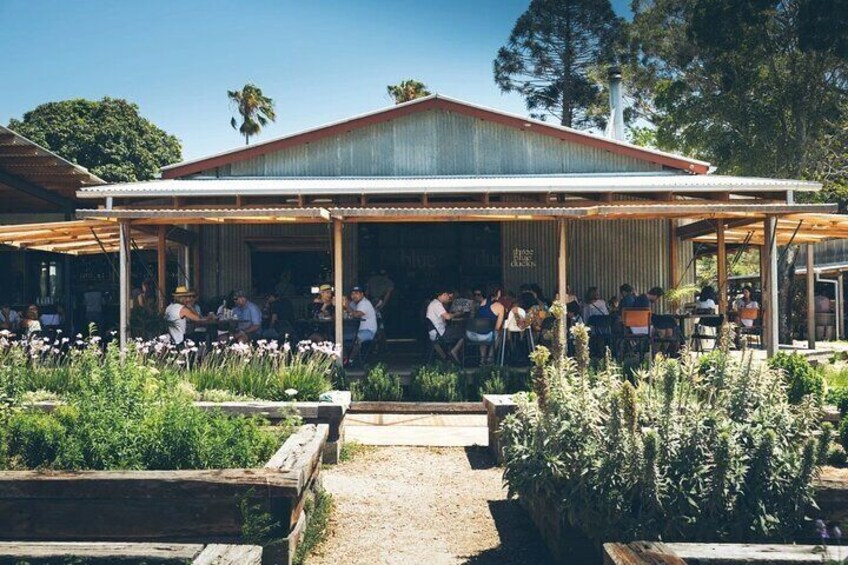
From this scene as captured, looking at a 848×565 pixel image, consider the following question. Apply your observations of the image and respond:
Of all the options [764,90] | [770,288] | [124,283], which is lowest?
[770,288]

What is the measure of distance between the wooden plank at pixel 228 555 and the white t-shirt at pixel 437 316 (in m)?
8.67

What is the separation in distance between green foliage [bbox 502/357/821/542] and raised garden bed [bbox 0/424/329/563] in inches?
60.5

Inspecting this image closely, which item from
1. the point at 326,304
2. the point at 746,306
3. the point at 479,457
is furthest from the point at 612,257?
the point at 479,457

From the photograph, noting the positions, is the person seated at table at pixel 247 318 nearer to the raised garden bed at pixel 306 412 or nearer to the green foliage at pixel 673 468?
the raised garden bed at pixel 306 412

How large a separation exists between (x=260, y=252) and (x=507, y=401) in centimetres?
971

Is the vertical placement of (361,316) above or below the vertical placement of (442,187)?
below

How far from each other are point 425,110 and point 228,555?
42.2ft

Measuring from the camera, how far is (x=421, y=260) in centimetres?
1683

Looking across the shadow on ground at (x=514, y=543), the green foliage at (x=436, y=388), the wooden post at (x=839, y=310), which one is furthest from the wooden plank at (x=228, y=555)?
the wooden post at (x=839, y=310)

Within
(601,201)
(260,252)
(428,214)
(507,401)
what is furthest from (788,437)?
(260,252)

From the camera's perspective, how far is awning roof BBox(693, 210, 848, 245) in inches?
572

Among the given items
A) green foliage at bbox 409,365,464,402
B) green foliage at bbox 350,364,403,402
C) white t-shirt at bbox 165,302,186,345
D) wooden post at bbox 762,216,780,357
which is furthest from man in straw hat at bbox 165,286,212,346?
wooden post at bbox 762,216,780,357

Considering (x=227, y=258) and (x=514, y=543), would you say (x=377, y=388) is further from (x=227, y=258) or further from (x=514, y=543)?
(x=227, y=258)

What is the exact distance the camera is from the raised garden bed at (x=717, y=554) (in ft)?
11.3
